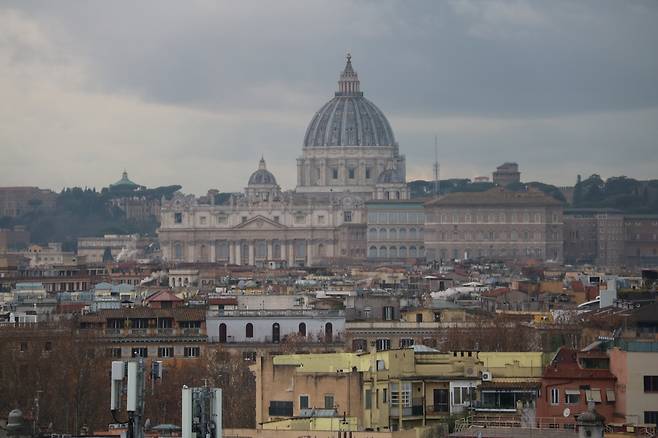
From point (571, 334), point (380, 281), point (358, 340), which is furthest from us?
point (380, 281)

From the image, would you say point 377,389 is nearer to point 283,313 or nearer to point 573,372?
point 573,372

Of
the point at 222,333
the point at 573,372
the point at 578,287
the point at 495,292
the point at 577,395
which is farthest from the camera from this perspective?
the point at 578,287

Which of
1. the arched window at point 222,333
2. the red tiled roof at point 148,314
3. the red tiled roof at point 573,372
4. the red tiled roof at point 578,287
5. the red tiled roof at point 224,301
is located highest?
the red tiled roof at point 578,287

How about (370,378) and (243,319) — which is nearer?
(370,378)

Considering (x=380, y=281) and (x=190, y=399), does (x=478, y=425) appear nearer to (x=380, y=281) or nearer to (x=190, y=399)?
(x=190, y=399)

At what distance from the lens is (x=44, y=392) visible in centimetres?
4522

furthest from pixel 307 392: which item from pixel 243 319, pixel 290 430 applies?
pixel 243 319

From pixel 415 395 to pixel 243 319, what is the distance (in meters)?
24.6

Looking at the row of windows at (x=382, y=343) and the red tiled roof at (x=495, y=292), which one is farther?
the red tiled roof at (x=495, y=292)

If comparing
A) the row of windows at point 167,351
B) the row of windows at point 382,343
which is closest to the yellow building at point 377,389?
the row of windows at point 382,343

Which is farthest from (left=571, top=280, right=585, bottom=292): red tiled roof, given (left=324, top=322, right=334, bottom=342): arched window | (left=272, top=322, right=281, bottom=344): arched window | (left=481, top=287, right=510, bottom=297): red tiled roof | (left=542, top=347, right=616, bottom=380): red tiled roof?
(left=542, top=347, right=616, bottom=380): red tiled roof

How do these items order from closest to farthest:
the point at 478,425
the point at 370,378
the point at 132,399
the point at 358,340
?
1. the point at 132,399
2. the point at 478,425
3. the point at 370,378
4. the point at 358,340

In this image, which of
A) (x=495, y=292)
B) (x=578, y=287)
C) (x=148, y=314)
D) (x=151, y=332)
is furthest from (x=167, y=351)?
(x=578, y=287)

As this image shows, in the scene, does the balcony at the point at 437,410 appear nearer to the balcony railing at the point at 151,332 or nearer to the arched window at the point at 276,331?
the balcony railing at the point at 151,332
